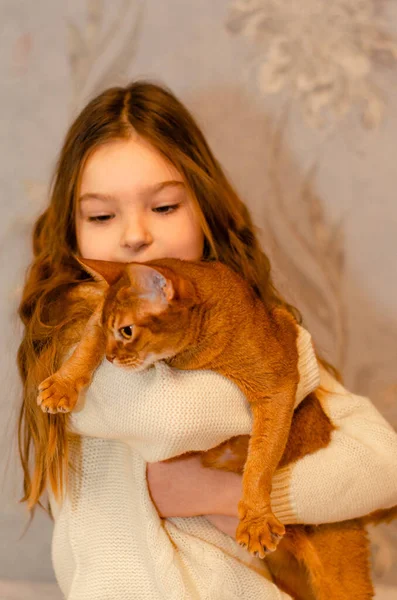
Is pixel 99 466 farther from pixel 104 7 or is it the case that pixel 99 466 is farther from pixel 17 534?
pixel 104 7

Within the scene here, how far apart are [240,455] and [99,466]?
0.90 feet

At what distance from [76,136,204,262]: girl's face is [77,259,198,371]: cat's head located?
19 centimetres

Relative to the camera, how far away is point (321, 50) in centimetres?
157

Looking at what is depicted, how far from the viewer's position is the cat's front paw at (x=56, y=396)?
A: 0.99m

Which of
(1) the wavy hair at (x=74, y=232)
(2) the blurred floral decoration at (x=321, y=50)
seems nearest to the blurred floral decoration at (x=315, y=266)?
(2) the blurred floral decoration at (x=321, y=50)

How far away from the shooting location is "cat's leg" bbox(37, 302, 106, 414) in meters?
1.00

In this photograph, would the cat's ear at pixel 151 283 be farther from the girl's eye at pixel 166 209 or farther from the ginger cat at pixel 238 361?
the girl's eye at pixel 166 209

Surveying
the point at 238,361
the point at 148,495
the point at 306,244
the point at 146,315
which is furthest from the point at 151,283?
the point at 306,244

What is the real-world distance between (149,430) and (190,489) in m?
0.21

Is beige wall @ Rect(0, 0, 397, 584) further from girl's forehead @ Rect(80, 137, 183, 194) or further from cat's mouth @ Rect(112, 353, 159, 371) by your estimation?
cat's mouth @ Rect(112, 353, 159, 371)

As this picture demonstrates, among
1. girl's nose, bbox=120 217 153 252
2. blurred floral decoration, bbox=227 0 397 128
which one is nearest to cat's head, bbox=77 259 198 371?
girl's nose, bbox=120 217 153 252

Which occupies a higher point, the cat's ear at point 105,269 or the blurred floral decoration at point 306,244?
the cat's ear at point 105,269

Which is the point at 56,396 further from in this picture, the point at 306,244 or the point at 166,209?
the point at 306,244

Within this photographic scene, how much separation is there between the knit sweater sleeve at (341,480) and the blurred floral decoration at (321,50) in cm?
78
